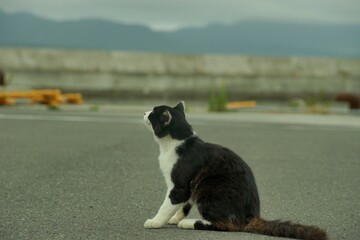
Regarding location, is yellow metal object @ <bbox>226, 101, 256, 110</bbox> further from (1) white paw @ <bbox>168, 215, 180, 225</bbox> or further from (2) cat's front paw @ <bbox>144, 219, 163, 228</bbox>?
(2) cat's front paw @ <bbox>144, 219, 163, 228</bbox>

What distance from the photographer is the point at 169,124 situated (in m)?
6.36

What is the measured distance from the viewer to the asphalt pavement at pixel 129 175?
6375 mm

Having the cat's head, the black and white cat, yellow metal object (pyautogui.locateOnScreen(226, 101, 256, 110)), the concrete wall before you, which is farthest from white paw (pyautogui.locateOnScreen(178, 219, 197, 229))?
the concrete wall

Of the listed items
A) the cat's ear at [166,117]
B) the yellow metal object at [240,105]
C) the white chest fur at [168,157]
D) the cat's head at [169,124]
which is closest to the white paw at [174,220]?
the white chest fur at [168,157]

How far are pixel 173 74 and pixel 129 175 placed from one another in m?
15.3

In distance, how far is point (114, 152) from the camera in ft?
37.9

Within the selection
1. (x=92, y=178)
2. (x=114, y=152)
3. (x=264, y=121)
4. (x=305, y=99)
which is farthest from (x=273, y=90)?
(x=92, y=178)

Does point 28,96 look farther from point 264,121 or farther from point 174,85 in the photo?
point 264,121

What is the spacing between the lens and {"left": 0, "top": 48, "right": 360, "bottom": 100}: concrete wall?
2411cm

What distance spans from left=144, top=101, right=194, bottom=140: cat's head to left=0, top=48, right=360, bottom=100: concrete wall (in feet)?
57.3

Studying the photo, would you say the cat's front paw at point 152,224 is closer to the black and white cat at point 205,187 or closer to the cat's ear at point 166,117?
the black and white cat at point 205,187

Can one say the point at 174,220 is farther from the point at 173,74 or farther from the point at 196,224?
the point at 173,74

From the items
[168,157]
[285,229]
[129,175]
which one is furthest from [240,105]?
[285,229]

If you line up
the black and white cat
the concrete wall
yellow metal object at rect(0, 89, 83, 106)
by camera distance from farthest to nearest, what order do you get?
the concrete wall → yellow metal object at rect(0, 89, 83, 106) → the black and white cat
